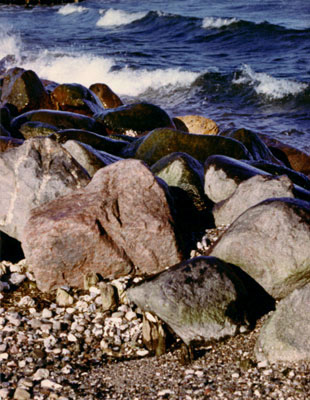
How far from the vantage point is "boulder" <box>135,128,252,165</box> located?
6.16m

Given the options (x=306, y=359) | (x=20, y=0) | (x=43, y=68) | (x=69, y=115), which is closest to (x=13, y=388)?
(x=306, y=359)

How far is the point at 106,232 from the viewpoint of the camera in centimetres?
407

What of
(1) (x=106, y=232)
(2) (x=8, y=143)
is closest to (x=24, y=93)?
(2) (x=8, y=143)

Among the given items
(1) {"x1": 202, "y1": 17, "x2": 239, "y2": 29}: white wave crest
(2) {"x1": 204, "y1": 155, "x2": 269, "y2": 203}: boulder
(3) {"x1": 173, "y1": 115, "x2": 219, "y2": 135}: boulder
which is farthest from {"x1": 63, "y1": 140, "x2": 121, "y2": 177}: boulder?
(1) {"x1": 202, "y1": 17, "x2": 239, "y2": 29}: white wave crest

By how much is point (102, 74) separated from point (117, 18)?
11.1 m

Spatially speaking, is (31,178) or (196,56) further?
(196,56)

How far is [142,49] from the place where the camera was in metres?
17.6

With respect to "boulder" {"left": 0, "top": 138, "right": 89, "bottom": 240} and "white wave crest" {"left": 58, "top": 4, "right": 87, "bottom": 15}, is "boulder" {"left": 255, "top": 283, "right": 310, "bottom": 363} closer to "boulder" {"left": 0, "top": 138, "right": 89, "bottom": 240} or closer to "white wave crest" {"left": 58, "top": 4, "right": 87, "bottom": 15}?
"boulder" {"left": 0, "top": 138, "right": 89, "bottom": 240}

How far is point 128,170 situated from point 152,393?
184 centimetres

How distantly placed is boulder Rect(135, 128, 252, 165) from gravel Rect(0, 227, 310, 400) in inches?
96.2

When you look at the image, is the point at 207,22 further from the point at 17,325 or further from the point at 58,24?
the point at 17,325

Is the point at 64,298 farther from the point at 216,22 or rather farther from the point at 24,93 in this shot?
the point at 216,22

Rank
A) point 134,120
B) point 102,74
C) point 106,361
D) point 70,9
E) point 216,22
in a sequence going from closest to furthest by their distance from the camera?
point 106,361, point 134,120, point 102,74, point 216,22, point 70,9

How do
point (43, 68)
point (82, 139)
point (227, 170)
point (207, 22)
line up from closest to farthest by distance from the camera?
point (227, 170)
point (82, 139)
point (43, 68)
point (207, 22)
